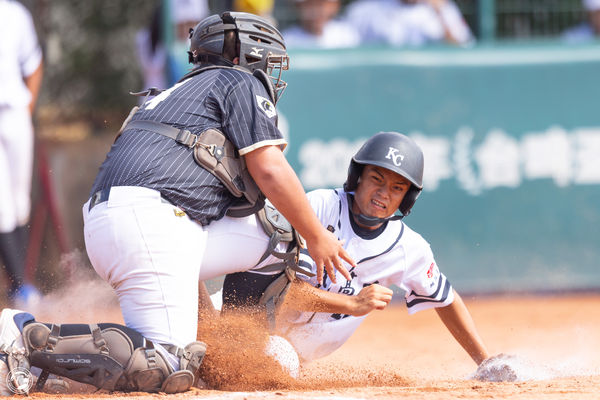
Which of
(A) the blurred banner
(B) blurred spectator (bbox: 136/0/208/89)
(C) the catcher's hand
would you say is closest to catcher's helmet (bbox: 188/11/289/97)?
(C) the catcher's hand

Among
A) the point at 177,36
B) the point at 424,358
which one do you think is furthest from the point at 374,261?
the point at 177,36

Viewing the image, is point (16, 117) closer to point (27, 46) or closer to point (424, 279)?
point (27, 46)

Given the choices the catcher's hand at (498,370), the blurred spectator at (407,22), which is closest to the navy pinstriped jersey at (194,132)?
the catcher's hand at (498,370)

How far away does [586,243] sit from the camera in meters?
7.86

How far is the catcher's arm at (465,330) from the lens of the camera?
4.33 meters

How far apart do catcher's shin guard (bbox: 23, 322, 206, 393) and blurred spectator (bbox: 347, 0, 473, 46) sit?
5.05 metres

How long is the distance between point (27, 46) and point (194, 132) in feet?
13.8

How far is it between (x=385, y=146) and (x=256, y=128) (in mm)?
977

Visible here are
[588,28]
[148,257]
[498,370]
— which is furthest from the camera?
[588,28]

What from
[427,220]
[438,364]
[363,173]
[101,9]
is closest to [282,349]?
[363,173]

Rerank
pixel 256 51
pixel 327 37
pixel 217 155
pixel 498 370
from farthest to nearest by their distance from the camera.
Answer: pixel 327 37
pixel 498 370
pixel 256 51
pixel 217 155

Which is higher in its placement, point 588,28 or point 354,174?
point 588,28

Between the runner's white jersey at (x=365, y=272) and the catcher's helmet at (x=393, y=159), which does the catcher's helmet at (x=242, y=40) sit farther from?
the runner's white jersey at (x=365, y=272)

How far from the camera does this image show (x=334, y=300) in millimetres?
3924
